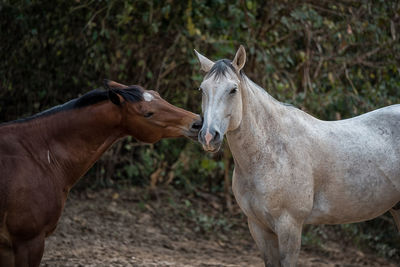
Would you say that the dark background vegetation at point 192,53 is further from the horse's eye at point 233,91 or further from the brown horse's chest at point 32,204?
the brown horse's chest at point 32,204

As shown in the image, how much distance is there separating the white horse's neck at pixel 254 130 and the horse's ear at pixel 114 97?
0.77 m

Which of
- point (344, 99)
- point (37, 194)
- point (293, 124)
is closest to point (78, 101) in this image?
point (37, 194)

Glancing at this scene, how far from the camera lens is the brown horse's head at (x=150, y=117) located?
3.37 m

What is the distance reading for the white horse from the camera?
11.0ft

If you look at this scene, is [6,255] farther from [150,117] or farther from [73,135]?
[150,117]

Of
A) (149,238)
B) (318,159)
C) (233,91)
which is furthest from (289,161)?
(149,238)

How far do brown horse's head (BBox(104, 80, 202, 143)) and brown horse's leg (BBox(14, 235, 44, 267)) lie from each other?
922 mm

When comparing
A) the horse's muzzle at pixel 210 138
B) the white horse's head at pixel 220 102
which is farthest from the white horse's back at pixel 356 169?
the horse's muzzle at pixel 210 138

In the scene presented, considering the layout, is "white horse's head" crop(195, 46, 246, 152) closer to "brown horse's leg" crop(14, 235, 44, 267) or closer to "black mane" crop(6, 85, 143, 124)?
"black mane" crop(6, 85, 143, 124)

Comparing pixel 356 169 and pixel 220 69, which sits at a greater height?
pixel 220 69

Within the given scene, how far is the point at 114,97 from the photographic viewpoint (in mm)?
3336

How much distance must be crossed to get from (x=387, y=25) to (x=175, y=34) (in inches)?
102

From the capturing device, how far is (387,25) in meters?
6.22

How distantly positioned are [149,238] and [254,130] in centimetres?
315
